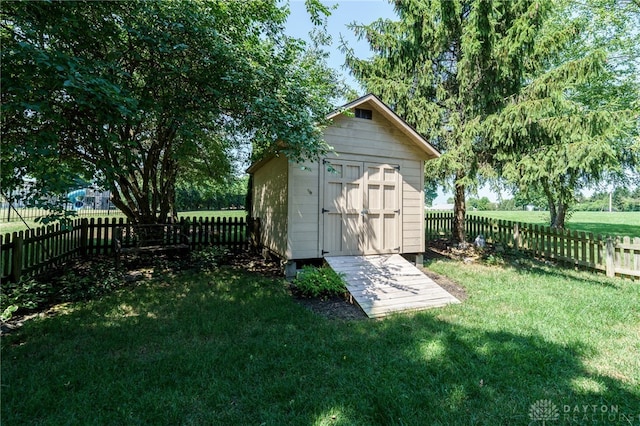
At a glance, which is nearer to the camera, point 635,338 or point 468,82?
point 635,338

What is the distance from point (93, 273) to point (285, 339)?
488 centimetres

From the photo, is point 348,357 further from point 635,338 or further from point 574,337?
point 635,338

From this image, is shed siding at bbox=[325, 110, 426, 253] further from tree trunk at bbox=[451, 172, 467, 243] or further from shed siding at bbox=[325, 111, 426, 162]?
tree trunk at bbox=[451, 172, 467, 243]

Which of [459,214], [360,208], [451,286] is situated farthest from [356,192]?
[459,214]

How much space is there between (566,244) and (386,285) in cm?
594

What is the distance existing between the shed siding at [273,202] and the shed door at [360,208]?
95cm

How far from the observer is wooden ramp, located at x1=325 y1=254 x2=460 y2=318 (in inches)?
191

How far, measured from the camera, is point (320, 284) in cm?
532

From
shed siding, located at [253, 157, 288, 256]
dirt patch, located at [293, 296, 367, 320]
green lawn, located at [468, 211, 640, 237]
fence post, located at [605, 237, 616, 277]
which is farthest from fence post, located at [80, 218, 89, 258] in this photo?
green lawn, located at [468, 211, 640, 237]

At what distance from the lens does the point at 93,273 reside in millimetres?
5992

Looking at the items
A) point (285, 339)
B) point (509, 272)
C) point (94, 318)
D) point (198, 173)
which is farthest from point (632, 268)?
point (198, 173)

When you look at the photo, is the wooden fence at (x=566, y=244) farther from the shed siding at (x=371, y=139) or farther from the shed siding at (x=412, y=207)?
the shed siding at (x=371, y=139)

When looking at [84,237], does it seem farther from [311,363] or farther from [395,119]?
[395,119]

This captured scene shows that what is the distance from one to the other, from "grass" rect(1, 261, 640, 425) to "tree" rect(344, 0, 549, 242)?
5.02 m
